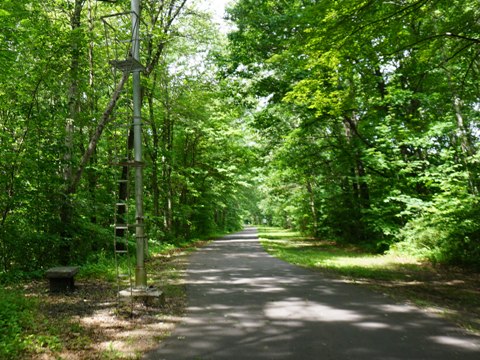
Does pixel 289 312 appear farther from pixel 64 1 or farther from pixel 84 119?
pixel 64 1

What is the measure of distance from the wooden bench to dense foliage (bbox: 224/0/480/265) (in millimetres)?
7168

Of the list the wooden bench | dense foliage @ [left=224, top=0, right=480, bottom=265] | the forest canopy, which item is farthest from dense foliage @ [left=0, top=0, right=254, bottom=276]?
dense foliage @ [left=224, top=0, right=480, bottom=265]

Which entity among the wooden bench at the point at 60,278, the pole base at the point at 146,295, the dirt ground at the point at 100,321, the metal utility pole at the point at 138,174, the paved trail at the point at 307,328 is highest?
the metal utility pole at the point at 138,174

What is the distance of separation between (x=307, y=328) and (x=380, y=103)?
1107 centimetres

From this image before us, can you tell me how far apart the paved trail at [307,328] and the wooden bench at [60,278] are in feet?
8.68

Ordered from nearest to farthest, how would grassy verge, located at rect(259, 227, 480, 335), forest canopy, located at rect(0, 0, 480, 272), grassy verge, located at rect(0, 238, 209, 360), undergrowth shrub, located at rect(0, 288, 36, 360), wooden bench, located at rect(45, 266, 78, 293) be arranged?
undergrowth shrub, located at rect(0, 288, 36, 360) → grassy verge, located at rect(0, 238, 209, 360) → grassy verge, located at rect(259, 227, 480, 335) → wooden bench, located at rect(45, 266, 78, 293) → forest canopy, located at rect(0, 0, 480, 272)

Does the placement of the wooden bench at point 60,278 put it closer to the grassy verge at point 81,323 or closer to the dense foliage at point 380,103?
the grassy verge at point 81,323

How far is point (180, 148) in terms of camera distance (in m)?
26.0

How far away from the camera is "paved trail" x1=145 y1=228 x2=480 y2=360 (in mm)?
4234

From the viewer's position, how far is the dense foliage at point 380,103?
294 inches

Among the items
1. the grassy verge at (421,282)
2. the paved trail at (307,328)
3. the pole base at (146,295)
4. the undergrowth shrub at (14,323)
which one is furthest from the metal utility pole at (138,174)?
the grassy verge at (421,282)

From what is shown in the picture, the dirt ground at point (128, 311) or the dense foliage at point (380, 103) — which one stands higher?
the dense foliage at point (380, 103)

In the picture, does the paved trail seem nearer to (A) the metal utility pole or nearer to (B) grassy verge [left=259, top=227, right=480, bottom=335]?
(B) grassy verge [left=259, top=227, right=480, bottom=335]

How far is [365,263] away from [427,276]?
2.76 m
